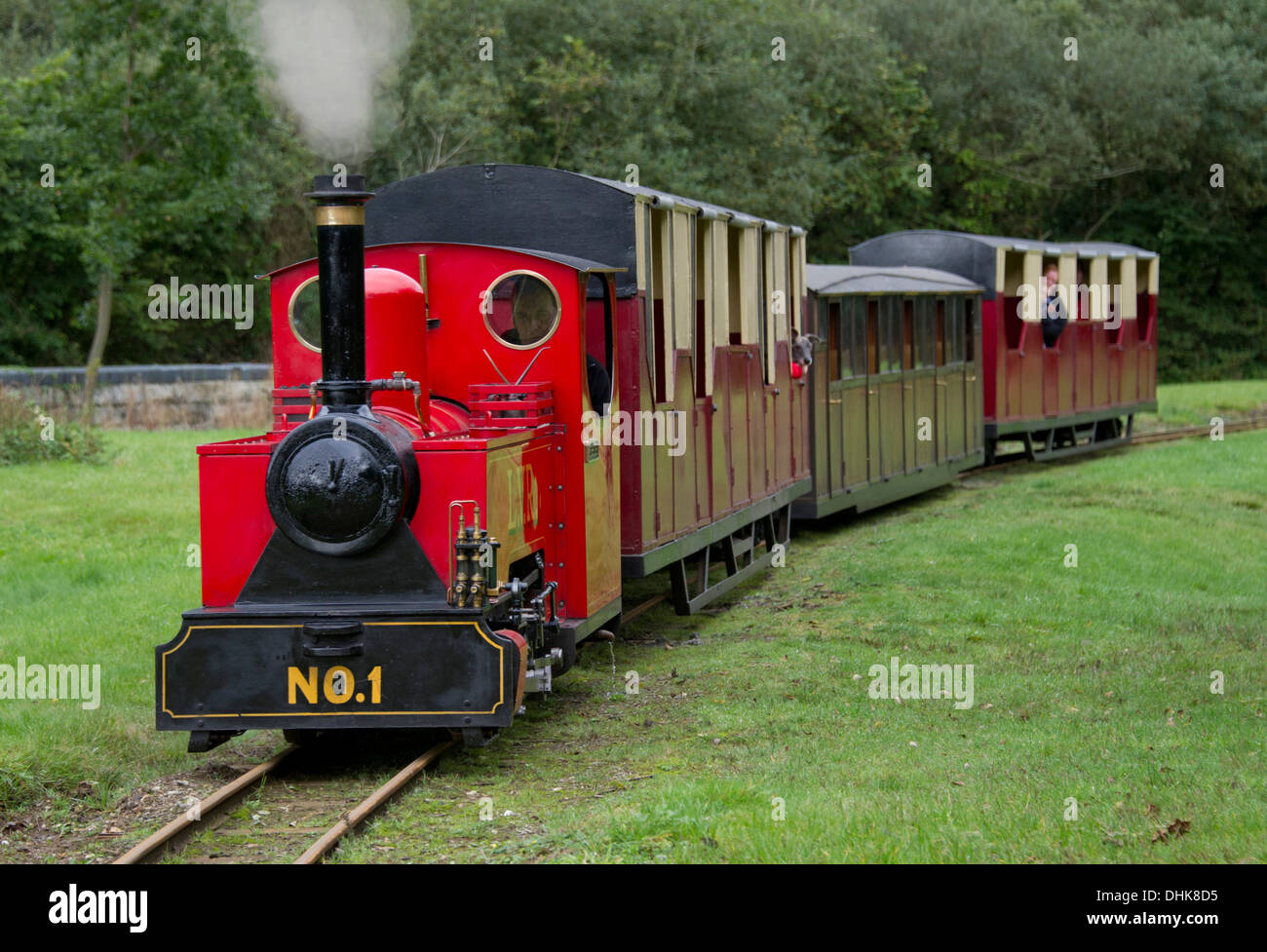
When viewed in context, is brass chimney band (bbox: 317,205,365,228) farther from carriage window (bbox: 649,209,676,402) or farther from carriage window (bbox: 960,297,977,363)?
carriage window (bbox: 960,297,977,363)

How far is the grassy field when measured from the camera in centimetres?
593

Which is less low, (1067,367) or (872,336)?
(872,336)

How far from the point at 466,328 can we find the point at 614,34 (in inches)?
844

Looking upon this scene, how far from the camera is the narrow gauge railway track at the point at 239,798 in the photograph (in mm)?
5719

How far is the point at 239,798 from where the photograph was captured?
264 inches

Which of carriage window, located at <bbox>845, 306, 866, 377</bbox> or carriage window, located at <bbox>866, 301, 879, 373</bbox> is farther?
carriage window, located at <bbox>866, 301, 879, 373</bbox>

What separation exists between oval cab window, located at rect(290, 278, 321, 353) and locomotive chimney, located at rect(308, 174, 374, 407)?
4.51 ft

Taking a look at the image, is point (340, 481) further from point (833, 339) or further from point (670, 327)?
point (833, 339)

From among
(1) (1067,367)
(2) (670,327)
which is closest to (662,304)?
(2) (670,327)

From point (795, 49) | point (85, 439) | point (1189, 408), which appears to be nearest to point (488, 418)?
point (85, 439)

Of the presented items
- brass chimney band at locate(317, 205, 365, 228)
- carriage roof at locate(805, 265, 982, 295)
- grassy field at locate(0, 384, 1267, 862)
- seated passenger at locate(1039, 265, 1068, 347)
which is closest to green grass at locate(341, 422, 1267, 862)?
grassy field at locate(0, 384, 1267, 862)

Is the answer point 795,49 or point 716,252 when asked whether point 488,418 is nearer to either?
point 716,252

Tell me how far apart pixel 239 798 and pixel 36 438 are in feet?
39.2

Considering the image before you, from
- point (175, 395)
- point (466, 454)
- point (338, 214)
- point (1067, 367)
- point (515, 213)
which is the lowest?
point (466, 454)
